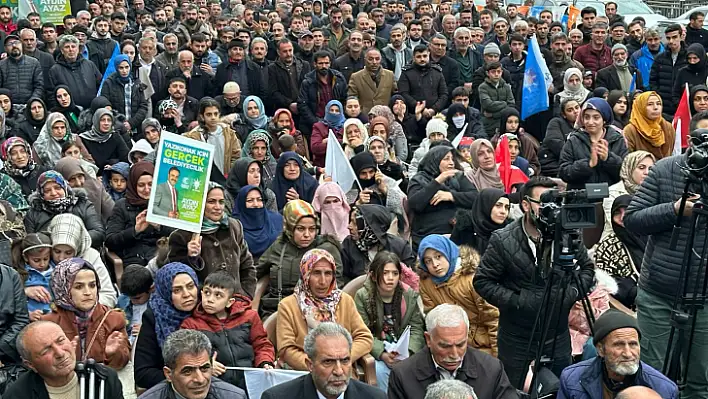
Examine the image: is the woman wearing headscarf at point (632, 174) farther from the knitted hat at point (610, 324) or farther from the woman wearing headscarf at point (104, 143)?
the woman wearing headscarf at point (104, 143)

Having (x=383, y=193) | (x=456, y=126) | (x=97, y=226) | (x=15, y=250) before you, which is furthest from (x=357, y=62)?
(x=15, y=250)

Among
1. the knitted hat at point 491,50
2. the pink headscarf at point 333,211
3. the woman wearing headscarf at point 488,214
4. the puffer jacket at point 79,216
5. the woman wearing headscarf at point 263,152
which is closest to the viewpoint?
the woman wearing headscarf at point 488,214

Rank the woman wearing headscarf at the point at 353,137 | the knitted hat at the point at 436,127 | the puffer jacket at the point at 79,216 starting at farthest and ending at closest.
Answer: the knitted hat at the point at 436,127 → the woman wearing headscarf at the point at 353,137 → the puffer jacket at the point at 79,216

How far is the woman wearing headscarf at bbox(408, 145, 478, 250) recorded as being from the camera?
857cm

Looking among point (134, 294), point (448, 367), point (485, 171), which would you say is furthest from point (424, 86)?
point (448, 367)

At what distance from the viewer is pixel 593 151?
9.21m

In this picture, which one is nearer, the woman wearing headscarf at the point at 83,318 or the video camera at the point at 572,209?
the video camera at the point at 572,209

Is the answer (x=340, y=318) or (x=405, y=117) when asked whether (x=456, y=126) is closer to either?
(x=405, y=117)

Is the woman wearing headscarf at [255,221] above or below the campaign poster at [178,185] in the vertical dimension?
below

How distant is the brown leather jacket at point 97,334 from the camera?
624 centimetres

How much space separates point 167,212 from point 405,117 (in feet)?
19.0

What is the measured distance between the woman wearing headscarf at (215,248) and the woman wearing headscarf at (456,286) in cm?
120

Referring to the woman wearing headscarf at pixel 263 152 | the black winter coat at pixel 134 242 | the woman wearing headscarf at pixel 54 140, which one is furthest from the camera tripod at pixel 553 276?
the woman wearing headscarf at pixel 54 140

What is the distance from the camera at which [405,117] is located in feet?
40.2
